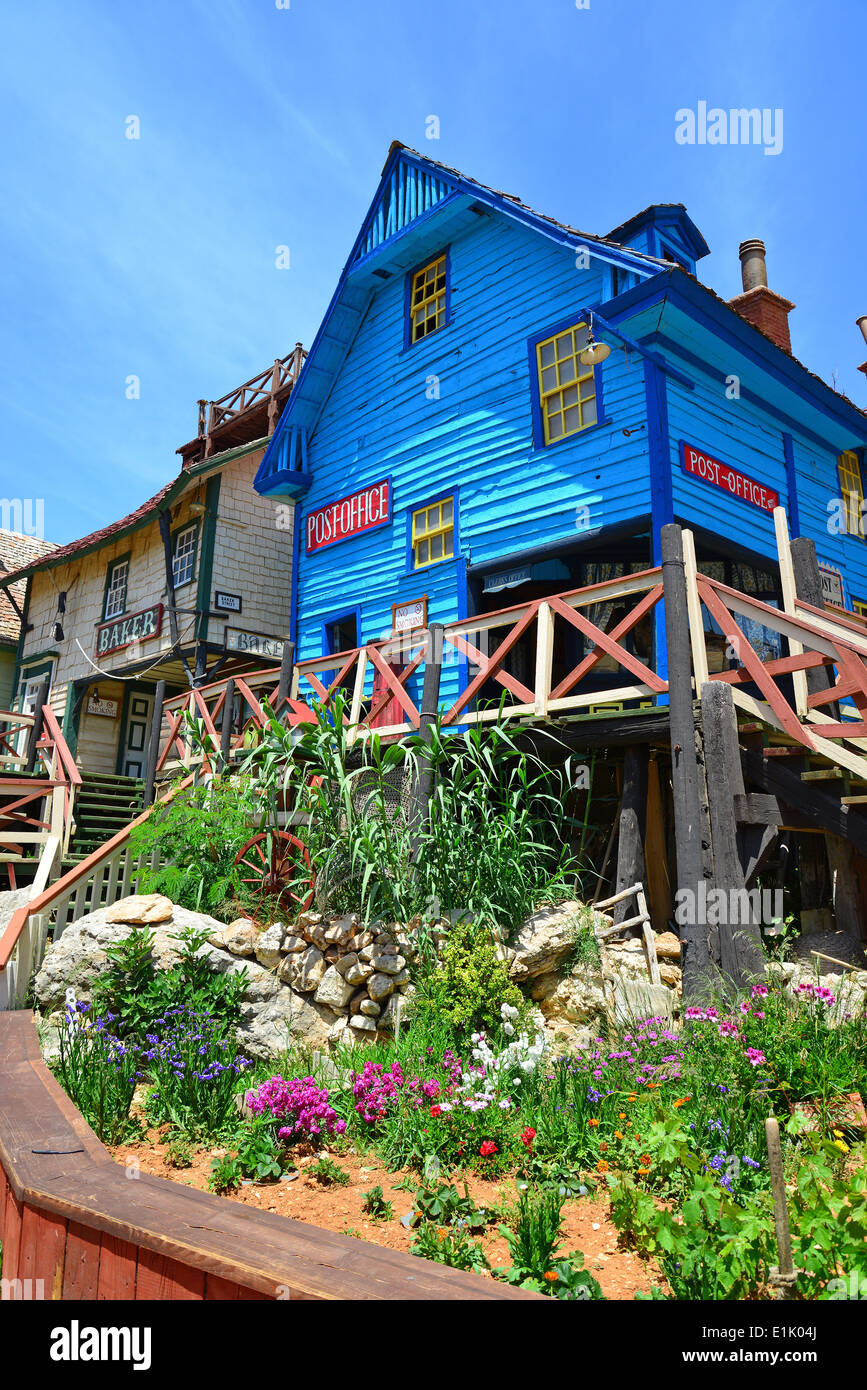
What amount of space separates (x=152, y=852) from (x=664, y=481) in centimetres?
677

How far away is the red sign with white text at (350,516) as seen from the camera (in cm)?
→ 1320

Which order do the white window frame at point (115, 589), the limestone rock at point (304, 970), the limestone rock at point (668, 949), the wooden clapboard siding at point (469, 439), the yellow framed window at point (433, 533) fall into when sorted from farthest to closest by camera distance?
the white window frame at point (115, 589) < the yellow framed window at point (433, 533) < the wooden clapboard siding at point (469, 439) < the limestone rock at point (668, 949) < the limestone rock at point (304, 970)

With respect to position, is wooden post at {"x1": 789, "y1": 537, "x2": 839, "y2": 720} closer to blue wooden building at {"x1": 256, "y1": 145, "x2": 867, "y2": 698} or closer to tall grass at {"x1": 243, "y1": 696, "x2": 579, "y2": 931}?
blue wooden building at {"x1": 256, "y1": 145, "x2": 867, "y2": 698}

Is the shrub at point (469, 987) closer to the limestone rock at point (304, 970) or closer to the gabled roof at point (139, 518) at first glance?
the limestone rock at point (304, 970)

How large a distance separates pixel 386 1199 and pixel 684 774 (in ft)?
11.7

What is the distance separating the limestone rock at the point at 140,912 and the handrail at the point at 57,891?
28.6 inches

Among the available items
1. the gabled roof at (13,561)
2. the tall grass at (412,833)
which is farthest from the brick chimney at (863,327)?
the gabled roof at (13,561)

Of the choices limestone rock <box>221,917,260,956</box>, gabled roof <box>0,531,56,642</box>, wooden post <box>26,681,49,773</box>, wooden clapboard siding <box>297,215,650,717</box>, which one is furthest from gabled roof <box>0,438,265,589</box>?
limestone rock <box>221,917,260,956</box>

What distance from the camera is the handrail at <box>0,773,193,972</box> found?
647 centimetres

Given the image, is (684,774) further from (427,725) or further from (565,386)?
(565,386)

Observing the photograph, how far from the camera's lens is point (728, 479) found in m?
10.7

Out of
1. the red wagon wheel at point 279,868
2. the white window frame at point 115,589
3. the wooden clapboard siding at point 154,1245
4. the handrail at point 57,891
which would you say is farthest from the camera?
the white window frame at point 115,589

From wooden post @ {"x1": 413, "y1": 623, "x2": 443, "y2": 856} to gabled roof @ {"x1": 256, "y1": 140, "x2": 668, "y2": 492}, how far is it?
518 centimetres

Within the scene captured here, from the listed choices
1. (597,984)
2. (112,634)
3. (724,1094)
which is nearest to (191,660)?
(112,634)
